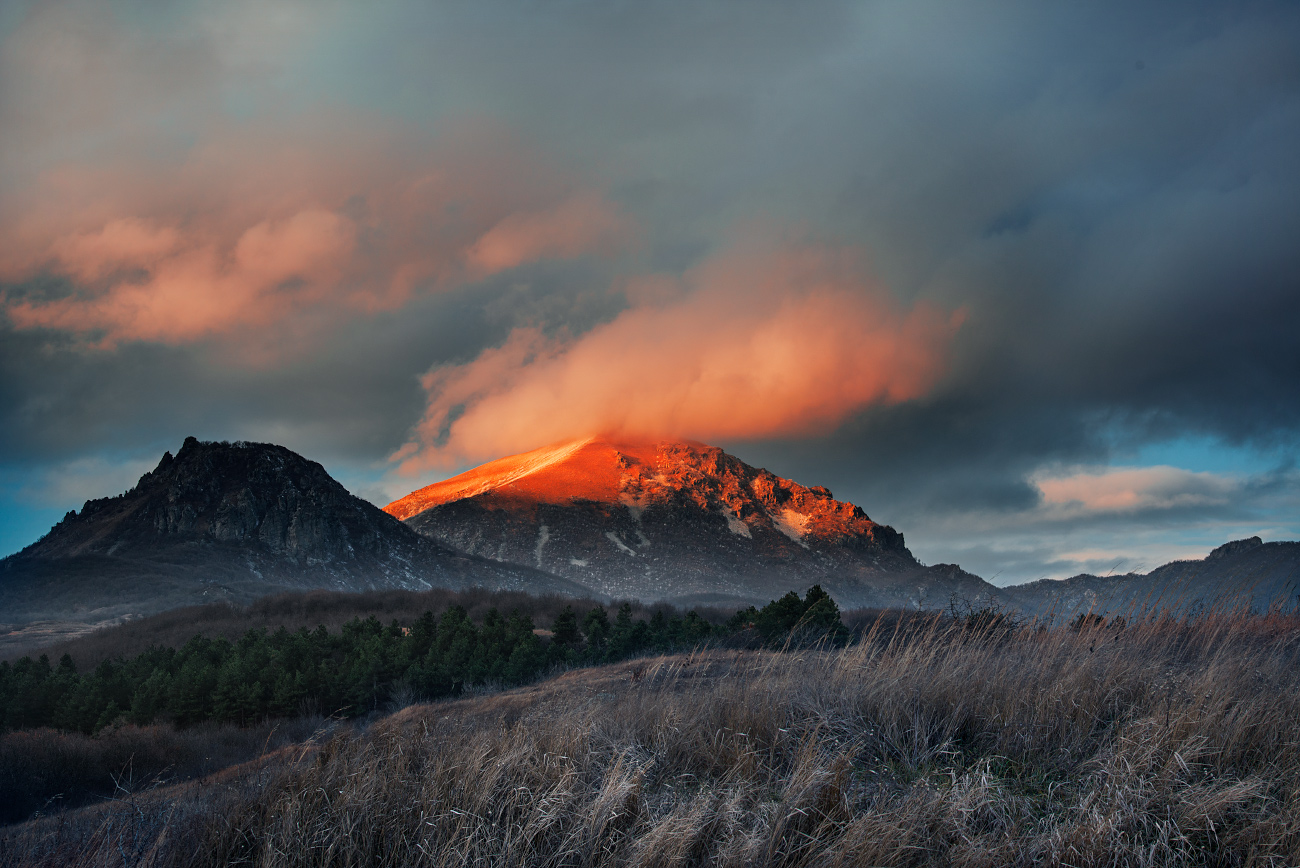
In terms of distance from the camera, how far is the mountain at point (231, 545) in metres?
95.4

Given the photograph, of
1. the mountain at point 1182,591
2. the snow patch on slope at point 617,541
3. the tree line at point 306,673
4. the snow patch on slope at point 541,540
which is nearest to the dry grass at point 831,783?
the mountain at point 1182,591

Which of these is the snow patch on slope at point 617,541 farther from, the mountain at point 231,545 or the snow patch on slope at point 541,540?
the mountain at point 231,545

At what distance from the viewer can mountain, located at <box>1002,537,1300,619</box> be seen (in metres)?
9.59

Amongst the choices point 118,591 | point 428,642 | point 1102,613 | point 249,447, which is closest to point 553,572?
point 249,447

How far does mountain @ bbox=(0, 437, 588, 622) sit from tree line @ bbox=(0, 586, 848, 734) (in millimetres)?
60564

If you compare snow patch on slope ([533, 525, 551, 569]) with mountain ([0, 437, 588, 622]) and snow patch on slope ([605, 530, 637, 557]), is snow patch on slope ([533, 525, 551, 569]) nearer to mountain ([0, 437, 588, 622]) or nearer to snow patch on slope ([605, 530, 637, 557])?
snow patch on slope ([605, 530, 637, 557])

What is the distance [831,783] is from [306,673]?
33673 millimetres

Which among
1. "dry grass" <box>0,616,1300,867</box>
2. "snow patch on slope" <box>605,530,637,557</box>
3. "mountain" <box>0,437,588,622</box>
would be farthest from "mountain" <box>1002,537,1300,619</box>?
"snow patch on slope" <box>605,530,637,557</box>

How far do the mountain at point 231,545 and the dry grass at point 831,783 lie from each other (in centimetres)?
9944

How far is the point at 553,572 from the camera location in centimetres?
17138

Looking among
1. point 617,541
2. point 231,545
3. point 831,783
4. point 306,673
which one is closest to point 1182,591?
point 831,783

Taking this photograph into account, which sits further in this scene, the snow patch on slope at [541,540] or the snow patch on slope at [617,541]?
the snow patch on slope at [617,541]

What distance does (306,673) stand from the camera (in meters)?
32.1

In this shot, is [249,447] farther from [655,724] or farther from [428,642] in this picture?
[655,724]
